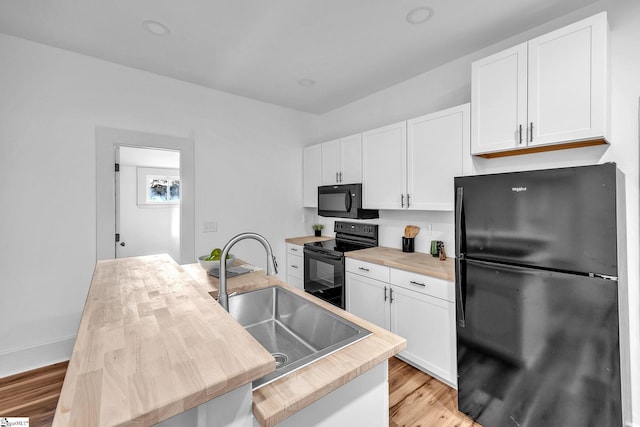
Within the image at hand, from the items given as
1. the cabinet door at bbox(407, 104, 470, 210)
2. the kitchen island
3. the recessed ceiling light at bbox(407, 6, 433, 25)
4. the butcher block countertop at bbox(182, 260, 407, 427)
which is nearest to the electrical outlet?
the kitchen island

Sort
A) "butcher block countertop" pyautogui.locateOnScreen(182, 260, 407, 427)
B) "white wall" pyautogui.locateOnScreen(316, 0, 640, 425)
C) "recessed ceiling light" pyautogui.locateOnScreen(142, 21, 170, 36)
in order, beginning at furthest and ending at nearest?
1. "recessed ceiling light" pyautogui.locateOnScreen(142, 21, 170, 36)
2. "white wall" pyautogui.locateOnScreen(316, 0, 640, 425)
3. "butcher block countertop" pyautogui.locateOnScreen(182, 260, 407, 427)

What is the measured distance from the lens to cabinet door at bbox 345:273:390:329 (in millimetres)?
2418

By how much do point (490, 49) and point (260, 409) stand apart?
2805mm

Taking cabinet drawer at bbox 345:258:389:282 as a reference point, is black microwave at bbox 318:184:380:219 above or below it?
above

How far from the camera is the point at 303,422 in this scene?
31.6 inches

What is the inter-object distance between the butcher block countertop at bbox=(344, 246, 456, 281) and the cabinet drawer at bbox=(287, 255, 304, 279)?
84 centimetres

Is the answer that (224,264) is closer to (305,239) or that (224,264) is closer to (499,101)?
(499,101)

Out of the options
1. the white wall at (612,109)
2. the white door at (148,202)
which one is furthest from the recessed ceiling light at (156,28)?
the white wall at (612,109)

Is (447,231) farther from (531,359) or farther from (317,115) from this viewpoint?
(317,115)

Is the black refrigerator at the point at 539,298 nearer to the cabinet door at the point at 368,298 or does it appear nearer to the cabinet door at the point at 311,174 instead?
the cabinet door at the point at 368,298

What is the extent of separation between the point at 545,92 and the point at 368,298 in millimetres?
1959

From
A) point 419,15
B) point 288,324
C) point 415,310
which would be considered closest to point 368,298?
point 415,310

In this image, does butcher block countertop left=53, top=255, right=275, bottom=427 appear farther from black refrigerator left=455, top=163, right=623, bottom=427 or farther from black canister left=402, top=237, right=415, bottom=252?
black canister left=402, top=237, right=415, bottom=252

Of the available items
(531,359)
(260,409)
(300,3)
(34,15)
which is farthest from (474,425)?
(34,15)
